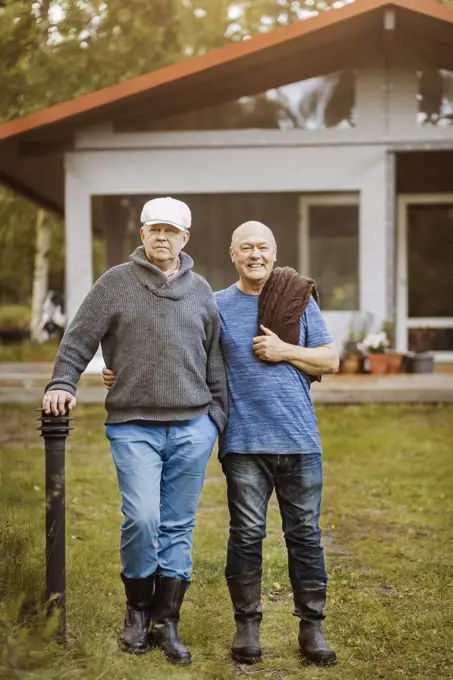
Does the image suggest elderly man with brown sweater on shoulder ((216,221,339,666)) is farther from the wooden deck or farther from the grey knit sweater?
the wooden deck

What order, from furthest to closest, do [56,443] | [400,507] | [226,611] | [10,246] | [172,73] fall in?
[10,246] → [172,73] → [400,507] → [226,611] → [56,443]

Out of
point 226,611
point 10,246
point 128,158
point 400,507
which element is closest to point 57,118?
point 128,158

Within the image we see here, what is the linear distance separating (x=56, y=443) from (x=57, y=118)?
9.05m

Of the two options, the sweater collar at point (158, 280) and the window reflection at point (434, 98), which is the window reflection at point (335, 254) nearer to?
the window reflection at point (434, 98)

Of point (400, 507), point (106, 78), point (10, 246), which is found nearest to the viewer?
point (400, 507)

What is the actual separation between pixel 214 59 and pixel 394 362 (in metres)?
4.10

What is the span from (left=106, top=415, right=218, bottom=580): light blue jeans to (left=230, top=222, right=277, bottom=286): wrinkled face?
573 mm

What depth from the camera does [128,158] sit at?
42.7 ft

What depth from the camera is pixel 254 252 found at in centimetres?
400

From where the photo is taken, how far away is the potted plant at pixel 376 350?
40.8 ft

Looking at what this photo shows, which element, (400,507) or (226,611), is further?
(400,507)

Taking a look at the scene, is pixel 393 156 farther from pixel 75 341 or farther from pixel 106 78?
pixel 106 78

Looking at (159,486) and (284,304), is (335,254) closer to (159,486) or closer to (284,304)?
(284,304)

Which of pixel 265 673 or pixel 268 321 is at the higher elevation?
pixel 268 321
